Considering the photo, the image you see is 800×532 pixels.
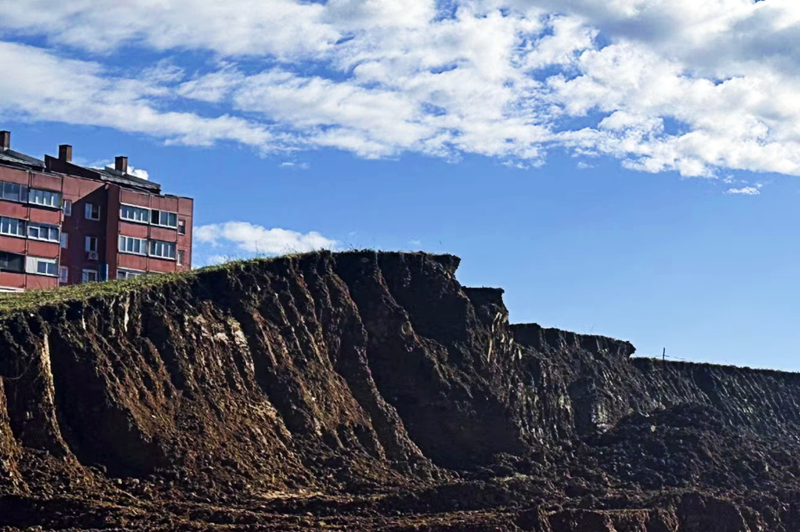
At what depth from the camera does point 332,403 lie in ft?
161

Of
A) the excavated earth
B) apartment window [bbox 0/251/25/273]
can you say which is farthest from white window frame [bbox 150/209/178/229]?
the excavated earth

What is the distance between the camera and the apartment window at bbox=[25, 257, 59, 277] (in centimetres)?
6638

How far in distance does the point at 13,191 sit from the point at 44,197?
1.86m

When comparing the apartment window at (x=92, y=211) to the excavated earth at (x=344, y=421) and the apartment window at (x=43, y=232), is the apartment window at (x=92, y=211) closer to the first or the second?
the apartment window at (x=43, y=232)

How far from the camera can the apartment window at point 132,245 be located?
71375 mm

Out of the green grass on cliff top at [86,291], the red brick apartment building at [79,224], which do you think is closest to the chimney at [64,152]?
the red brick apartment building at [79,224]

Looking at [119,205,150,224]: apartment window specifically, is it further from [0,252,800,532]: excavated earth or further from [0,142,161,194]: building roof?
[0,252,800,532]: excavated earth

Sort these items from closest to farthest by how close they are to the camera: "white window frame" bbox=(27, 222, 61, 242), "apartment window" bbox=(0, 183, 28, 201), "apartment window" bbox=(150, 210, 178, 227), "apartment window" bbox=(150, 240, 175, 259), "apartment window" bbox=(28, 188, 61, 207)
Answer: "apartment window" bbox=(0, 183, 28, 201)
"white window frame" bbox=(27, 222, 61, 242)
"apartment window" bbox=(28, 188, 61, 207)
"apartment window" bbox=(150, 240, 175, 259)
"apartment window" bbox=(150, 210, 178, 227)

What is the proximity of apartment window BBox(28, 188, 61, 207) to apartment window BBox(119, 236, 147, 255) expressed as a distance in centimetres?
412

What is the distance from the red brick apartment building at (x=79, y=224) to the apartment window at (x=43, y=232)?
4 centimetres

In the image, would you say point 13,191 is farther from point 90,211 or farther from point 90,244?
point 90,244

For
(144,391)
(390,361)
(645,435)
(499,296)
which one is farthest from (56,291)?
(645,435)

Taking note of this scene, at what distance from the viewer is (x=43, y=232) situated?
67562 mm

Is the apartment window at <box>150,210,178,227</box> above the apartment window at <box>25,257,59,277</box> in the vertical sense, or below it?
above
